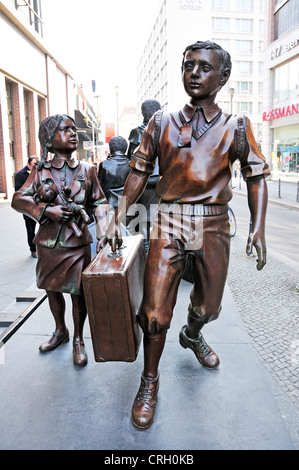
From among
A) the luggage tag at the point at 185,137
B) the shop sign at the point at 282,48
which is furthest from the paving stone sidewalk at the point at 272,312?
the shop sign at the point at 282,48

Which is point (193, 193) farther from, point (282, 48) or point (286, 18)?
point (286, 18)

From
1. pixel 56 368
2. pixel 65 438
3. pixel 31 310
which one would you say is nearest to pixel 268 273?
pixel 31 310

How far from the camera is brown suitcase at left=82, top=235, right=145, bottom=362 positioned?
2025mm

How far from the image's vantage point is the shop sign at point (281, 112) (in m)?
21.7

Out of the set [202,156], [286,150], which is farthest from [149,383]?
[286,150]

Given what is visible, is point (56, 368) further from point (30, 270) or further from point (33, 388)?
point (30, 270)

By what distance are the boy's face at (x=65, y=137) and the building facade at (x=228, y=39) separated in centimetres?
4808

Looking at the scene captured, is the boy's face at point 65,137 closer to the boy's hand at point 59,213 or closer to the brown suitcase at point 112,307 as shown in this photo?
the boy's hand at point 59,213

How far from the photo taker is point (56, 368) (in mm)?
2701

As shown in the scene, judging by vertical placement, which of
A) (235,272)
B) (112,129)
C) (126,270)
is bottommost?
(235,272)

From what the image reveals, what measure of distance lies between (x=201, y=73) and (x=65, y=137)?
3.49 feet

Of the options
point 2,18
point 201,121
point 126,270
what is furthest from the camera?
point 2,18

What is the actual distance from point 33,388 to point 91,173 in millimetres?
1580

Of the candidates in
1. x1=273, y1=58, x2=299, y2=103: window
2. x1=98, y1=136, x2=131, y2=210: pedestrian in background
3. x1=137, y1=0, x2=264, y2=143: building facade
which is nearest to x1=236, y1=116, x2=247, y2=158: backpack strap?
x1=98, y1=136, x2=131, y2=210: pedestrian in background
